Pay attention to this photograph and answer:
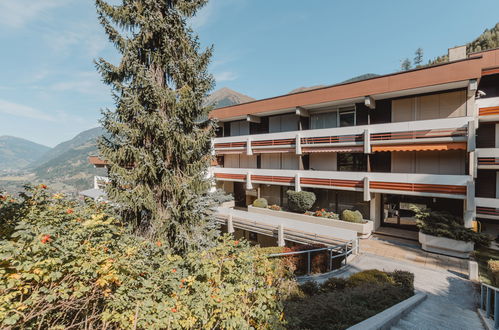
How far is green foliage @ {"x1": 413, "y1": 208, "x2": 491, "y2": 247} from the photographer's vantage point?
Result: 34.9ft

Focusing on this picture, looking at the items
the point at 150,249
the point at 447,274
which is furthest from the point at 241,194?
the point at 150,249

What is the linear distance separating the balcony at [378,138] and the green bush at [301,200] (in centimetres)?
320

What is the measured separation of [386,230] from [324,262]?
7.48 metres

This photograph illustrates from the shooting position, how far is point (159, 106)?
30.0 feet

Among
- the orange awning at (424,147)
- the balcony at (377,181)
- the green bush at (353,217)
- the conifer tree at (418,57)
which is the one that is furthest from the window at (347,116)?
the conifer tree at (418,57)

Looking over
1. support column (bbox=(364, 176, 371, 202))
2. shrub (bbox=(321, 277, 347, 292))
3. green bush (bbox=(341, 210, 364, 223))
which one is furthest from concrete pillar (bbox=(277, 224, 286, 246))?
shrub (bbox=(321, 277, 347, 292))

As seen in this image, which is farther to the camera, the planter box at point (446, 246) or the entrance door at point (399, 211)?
the entrance door at point (399, 211)

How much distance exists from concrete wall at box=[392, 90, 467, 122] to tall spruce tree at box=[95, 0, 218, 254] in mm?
12324

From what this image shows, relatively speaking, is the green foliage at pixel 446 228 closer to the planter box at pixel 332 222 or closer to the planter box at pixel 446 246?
the planter box at pixel 446 246

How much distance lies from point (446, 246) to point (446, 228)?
2.93 ft

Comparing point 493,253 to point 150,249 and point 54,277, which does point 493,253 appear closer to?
point 150,249

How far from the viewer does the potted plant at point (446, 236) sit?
10633mm

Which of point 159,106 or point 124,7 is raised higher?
point 124,7

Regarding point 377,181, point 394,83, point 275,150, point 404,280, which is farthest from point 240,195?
point 404,280
